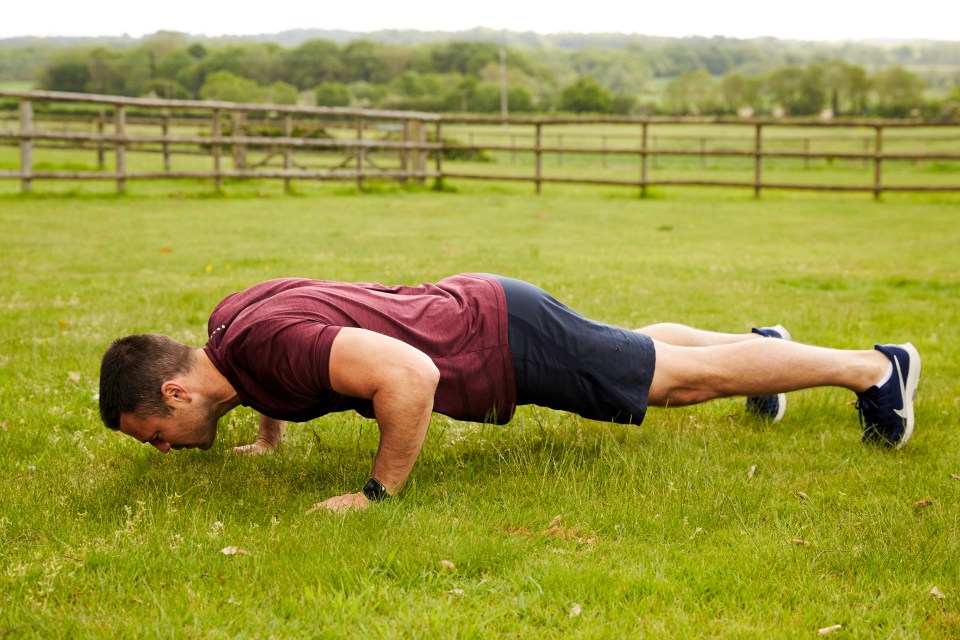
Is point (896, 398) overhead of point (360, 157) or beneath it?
beneath

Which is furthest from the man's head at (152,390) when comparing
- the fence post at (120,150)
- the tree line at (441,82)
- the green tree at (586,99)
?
the green tree at (586,99)

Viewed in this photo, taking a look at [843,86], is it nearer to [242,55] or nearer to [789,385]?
[242,55]

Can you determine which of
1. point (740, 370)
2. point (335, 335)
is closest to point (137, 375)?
point (335, 335)

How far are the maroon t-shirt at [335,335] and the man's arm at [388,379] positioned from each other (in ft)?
0.19

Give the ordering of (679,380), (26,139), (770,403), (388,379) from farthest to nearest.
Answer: (26,139) → (770,403) → (679,380) → (388,379)

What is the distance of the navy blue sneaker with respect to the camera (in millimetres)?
4156

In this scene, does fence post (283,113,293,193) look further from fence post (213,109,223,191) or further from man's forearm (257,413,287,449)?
man's forearm (257,413,287,449)

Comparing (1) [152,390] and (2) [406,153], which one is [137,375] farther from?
(2) [406,153]

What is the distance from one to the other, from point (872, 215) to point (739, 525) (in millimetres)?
15597

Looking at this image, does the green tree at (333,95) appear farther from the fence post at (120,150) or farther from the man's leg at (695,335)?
the man's leg at (695,335)

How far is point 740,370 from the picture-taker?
397cm

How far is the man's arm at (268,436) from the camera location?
165 inches

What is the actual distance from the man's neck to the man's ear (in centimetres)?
7

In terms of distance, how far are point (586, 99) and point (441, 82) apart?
36218 millimetres
